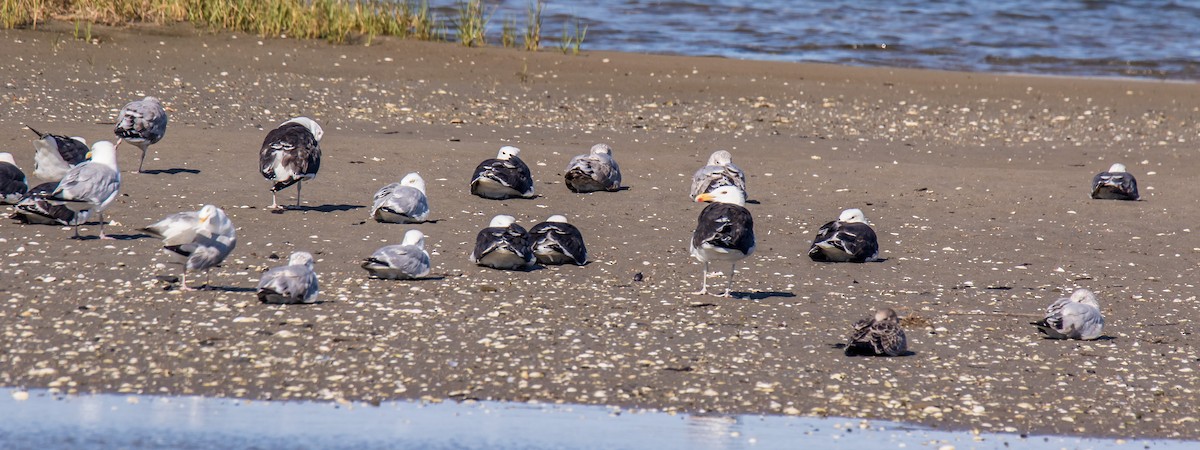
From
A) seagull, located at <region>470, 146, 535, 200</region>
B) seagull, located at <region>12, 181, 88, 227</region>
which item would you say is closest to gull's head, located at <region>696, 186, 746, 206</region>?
seagull, located at <region>470, 146, 535, 200</region>

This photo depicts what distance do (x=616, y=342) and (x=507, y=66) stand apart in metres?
12.3

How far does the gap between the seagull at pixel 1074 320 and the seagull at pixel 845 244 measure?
1997mm

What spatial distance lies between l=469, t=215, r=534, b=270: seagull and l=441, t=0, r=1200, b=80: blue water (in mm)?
13186

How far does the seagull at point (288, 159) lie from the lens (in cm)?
1141

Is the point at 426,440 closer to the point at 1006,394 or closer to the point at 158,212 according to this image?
the point at 1006,394

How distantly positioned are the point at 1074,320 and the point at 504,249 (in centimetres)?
359

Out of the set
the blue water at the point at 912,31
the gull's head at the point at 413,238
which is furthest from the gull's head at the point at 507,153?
the blue water at the point at 912,31

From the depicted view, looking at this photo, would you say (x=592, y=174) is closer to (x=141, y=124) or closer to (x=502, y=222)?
(x=502, y=222)

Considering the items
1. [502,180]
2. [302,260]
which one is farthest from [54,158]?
[302,260]

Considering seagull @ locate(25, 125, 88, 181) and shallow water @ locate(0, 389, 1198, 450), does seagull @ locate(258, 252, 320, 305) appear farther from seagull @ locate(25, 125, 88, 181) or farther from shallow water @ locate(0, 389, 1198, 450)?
seagull @ locate(25, 125, 88, 181)

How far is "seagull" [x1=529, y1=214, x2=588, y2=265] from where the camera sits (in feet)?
32.1

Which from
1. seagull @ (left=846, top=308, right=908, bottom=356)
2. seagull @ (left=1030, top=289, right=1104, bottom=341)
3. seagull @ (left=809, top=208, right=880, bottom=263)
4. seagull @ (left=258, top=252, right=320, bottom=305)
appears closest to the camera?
seagull @ (left=846, top=308, right=908, bottom=356)

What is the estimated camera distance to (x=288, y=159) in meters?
11.4

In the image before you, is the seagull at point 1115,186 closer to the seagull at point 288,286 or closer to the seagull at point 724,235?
the seagull at point 724,235
